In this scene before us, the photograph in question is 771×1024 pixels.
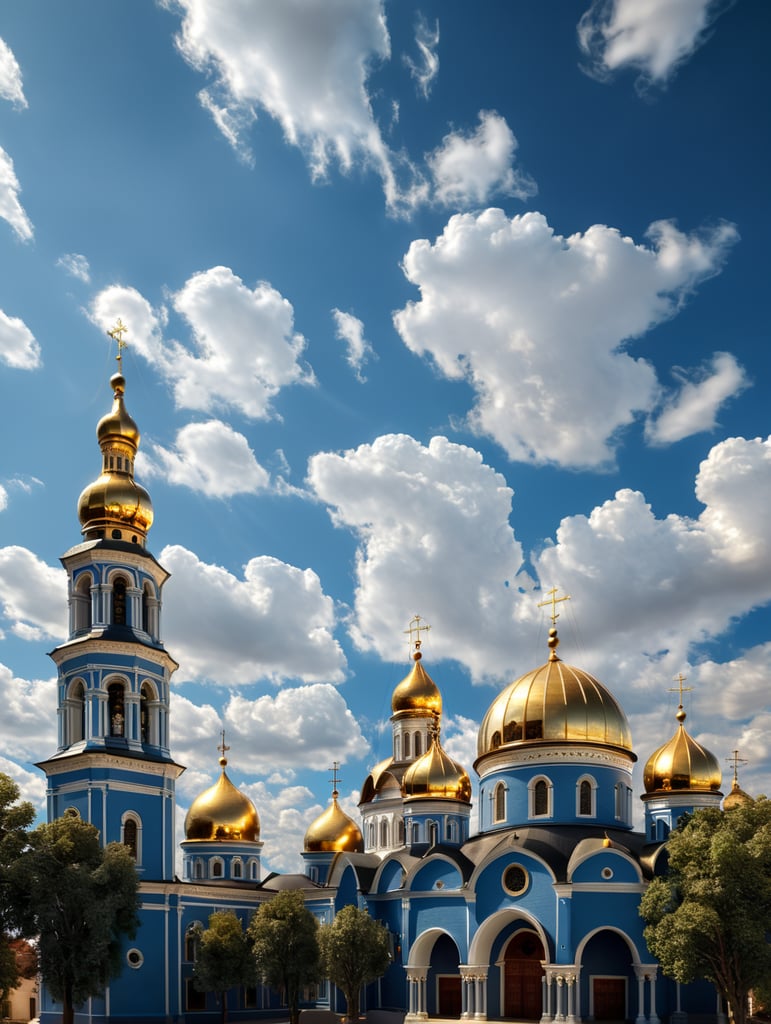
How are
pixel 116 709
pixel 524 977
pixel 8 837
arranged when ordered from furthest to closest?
1. pixel 116 709
2. pixel 524 977
3. pixel 8 837

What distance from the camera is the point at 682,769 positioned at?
38.1m

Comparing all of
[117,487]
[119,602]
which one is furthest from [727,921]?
[117,487]

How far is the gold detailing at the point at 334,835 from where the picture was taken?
48.7 metres

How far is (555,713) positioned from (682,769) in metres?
5.95

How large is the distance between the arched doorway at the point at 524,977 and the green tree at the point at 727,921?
500 cm

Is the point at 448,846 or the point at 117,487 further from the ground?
the point at 117,487

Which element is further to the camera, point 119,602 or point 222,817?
point 222,817

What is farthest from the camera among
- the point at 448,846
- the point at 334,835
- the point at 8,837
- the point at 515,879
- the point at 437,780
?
the point at 334,835

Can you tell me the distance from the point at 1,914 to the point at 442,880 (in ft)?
50.5

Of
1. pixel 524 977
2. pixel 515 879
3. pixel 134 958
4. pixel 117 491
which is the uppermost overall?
pixel 117 491

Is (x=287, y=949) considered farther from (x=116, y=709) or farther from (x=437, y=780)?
(x=437, y=780)

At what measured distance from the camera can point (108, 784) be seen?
32438 millimetres

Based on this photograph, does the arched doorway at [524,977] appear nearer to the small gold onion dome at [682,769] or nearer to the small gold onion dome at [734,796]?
the small gold onion dome at [682,769]

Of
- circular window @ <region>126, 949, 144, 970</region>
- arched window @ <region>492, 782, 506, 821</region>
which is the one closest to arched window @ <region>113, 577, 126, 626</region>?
circular window @ <region>126, 949, 144, 970</region>
